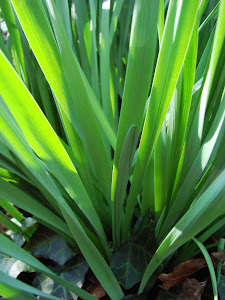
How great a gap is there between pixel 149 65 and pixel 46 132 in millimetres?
163

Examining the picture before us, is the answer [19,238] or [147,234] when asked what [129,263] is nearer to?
[147,234]

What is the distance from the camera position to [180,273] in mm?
567

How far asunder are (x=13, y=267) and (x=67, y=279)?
0.11m

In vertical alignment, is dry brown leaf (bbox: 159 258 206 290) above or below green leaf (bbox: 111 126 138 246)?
below

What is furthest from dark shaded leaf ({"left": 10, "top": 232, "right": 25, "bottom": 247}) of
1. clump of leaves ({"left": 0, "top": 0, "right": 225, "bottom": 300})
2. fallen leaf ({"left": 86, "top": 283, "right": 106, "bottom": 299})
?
fallen leaf ({"left": 86, "top": 283, "right": 106, "bottom": 299})

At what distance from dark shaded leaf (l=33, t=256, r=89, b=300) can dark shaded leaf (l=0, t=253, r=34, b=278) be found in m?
0.03

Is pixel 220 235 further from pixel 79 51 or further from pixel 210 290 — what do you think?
pixel 79 51

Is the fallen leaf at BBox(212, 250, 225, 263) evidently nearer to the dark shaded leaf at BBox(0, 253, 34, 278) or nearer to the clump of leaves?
the clump of leaves

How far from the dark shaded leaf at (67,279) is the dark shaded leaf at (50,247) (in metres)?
0.02

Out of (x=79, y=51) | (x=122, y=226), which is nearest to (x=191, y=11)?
(x=122, y=226)

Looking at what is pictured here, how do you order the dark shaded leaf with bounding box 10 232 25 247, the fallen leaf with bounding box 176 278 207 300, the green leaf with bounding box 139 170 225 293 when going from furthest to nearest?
the dark shaded leaf with bounding box 10 232 25 247, the fallen leaf with bounding box 176 278 207 300, the green leaf with bounding box 139 170 225 293

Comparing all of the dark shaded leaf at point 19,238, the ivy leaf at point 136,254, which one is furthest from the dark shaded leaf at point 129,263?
the dark shaded leaf at point 19,238

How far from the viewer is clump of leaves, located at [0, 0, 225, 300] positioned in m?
0.40

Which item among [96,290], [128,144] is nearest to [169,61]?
[128,144]
